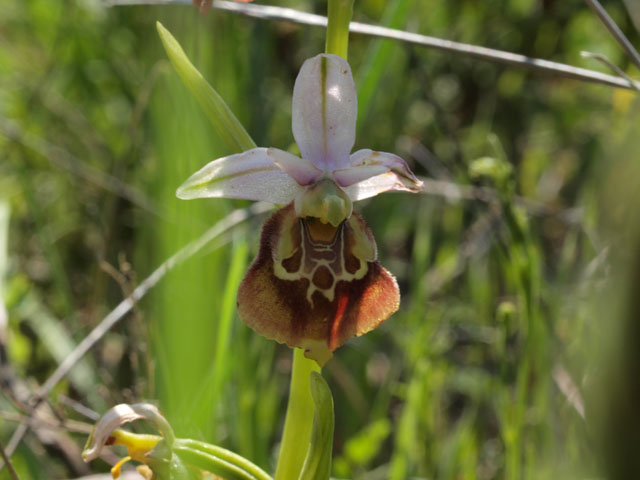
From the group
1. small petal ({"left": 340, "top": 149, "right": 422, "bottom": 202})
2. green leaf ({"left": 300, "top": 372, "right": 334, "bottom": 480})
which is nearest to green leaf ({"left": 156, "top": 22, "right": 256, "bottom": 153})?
small petal ({"left": 340, "top": 149, "right": 422, "bottom": 202})

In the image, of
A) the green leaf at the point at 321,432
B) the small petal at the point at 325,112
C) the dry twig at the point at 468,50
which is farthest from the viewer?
the dry twig at the point at 468,50

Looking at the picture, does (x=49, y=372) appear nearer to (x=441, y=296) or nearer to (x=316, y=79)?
(x=441, y=296)

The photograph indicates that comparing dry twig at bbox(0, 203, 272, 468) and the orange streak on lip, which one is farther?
dry twig at bbox(0, 203, 272, 468)

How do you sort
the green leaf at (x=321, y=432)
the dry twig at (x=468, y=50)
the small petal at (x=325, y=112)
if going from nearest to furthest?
the green leaf at (x=321, y=432) < the small petal at (x=325, y=112) < the dry twig at (x=468, y=50)

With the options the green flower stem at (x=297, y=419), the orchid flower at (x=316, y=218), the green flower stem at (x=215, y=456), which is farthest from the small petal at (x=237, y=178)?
the green flower stem at (x=215, y=456)

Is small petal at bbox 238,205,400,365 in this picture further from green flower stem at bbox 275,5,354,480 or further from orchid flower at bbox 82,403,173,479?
orchid flower at bbox 82,403,173,479

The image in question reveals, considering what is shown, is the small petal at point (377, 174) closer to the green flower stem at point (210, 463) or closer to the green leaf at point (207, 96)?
the green leaf at point (207, 96)

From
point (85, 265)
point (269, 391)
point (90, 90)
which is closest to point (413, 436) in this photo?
point (269, 391)
